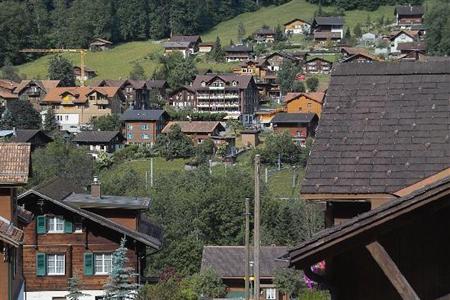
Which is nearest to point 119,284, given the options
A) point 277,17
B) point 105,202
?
point 105,202

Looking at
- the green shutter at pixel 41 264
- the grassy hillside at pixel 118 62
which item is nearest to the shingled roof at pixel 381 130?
the green shutter at pixel 41 264

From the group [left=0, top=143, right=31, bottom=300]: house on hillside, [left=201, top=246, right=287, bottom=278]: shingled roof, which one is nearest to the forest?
[left=201, top=246, right=287, bottom=278]: shingled roof

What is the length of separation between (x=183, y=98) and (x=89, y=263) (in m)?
64.6

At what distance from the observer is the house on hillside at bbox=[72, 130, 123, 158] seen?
2798 inches

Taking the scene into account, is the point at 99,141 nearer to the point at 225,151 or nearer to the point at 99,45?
the point at 225,151

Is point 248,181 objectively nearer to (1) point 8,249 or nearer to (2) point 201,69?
(1) point 8,249

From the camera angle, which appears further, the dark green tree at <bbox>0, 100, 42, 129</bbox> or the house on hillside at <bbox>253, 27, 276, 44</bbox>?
the house on hillside at <bbox>253, 27, 276, 44</bbox>

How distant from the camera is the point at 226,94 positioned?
86.4 meters

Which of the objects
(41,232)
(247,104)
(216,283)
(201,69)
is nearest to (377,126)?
(41,232)

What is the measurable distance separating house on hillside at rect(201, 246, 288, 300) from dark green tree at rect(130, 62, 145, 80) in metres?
67.8

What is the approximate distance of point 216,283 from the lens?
3238cm

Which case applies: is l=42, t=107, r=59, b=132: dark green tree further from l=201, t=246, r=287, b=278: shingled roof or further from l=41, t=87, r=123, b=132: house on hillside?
l=201, t=246, r=287, b=278: shingled roof

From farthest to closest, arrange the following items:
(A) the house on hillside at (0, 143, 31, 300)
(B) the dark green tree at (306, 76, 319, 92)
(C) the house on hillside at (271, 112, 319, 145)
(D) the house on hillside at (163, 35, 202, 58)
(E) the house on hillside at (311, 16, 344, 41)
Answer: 1. (D) the house on hillside at (163, 35, 202, 58)
2. (E) the house on hillside at (311, 16, 344, 41)
3. (B) the dark green tree at (306, 76, 319, 92)
4. (C) the house on hillside at (271, 112, 319, 145)
5. (A) the house on hillside at (0, 143, 31, 300)

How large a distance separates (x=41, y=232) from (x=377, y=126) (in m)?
18.5
